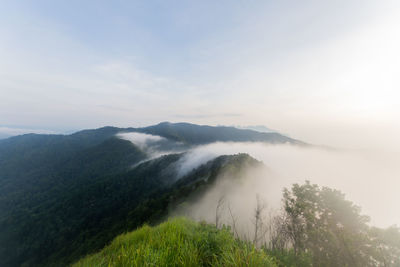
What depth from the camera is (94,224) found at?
4306 inches

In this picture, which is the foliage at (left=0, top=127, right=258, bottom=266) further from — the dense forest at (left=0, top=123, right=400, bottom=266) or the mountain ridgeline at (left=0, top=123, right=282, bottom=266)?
the dense forest at (left=0, top=123, right=400, bottom=266)

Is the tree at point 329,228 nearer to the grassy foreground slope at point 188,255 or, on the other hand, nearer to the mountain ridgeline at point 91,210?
the grassy foreground slope at point 188,255

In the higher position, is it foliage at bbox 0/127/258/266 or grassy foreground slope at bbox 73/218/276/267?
grassy foreground slope at bbox 73/218/276/267

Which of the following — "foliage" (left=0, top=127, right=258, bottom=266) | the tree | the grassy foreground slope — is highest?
the grassy foreground slope

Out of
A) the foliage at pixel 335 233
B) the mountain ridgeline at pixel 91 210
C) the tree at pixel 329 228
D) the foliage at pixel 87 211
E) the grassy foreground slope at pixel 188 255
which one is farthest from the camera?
the foliage at pixel 87 211

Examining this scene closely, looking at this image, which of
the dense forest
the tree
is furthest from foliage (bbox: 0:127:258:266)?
the tree

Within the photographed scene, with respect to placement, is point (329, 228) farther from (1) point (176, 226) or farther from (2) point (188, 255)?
(2) point (188, 255)

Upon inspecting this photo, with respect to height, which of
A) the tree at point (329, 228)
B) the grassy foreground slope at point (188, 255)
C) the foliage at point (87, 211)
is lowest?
the foliage at point (87, 211)

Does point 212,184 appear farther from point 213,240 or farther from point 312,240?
point 213,240

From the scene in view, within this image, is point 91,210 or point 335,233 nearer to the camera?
point 335,233

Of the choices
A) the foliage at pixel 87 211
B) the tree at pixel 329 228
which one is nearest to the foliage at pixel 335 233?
the tree at pixel 329 228

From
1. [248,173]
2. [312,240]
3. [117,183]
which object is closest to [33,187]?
[117,183]

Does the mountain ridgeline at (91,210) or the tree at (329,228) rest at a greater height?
the tree at (329,228)

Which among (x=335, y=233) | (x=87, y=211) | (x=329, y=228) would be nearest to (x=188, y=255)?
(x=335, y=233)
